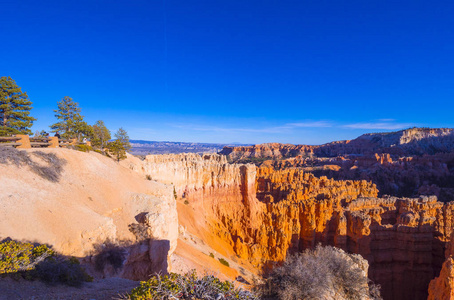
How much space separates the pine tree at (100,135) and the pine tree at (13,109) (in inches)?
398

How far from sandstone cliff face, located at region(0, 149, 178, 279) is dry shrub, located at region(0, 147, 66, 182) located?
1.01ft

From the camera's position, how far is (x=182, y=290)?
5477 millimetres

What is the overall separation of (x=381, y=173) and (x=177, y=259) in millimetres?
85845

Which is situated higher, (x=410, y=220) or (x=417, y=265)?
(x=410, y=220)

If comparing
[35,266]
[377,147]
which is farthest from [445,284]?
[377,147]

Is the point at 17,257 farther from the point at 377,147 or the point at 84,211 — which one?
the point at 377,147

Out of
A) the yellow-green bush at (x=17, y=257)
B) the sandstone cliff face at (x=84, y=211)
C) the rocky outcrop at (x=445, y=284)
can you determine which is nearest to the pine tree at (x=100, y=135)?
the sandstone cliff face at (x=84, y=211)

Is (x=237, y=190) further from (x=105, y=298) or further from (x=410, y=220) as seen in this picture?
(x=105, y=298)

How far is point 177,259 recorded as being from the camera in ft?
52.9

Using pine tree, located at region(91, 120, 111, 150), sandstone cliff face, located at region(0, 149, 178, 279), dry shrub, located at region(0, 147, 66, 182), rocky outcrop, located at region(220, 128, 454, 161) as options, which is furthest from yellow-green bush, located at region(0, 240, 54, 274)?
rocky outcrop, located at region(220, 128, 454, 161)

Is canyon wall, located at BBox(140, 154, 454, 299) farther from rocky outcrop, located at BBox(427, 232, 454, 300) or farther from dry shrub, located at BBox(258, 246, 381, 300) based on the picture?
dry shrub, located at BBox(258, 246, 381, 300)

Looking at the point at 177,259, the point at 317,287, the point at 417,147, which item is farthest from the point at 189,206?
the point at 417,147

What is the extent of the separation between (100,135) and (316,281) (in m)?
39.0

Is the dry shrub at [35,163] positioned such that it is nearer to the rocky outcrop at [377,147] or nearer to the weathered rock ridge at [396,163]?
the weathered rock ridge at [396,163]
